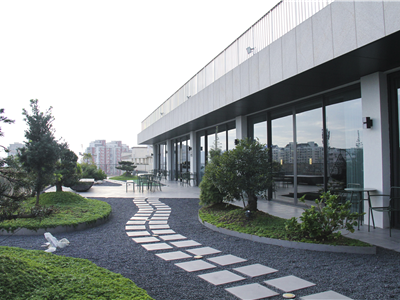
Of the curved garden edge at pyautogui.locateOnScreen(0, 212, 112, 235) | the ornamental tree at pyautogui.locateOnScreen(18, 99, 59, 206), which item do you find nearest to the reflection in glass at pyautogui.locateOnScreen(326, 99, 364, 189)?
the curved garden edge at pyautogui.locateOnScreen(0, 212, 112, 235)

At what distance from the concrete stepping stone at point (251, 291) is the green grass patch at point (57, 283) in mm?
900

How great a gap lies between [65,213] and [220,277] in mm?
4692

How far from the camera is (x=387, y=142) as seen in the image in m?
5.46

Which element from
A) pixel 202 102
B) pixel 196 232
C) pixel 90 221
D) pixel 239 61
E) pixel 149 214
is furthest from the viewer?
pixel 202 102

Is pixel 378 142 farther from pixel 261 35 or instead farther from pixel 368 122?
pixel 261 35

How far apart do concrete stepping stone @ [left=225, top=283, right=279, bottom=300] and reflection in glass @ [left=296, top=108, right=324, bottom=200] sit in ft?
17.2

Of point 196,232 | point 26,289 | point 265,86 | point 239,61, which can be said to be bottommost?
point 196,232

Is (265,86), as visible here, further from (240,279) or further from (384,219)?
(240,279)

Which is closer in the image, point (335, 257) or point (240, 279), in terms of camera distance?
point (240, 279)

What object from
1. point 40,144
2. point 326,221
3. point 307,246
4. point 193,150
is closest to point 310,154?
point 326,221

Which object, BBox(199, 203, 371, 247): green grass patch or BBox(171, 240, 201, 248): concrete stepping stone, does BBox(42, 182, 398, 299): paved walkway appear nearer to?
BBox(171, 240, 201, 248): concrete stepping stone

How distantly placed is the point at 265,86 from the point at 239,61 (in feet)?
6.58

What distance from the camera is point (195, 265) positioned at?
3523 millimetres

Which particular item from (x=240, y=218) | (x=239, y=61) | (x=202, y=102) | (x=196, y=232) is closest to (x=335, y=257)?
(x=240, y=218)
